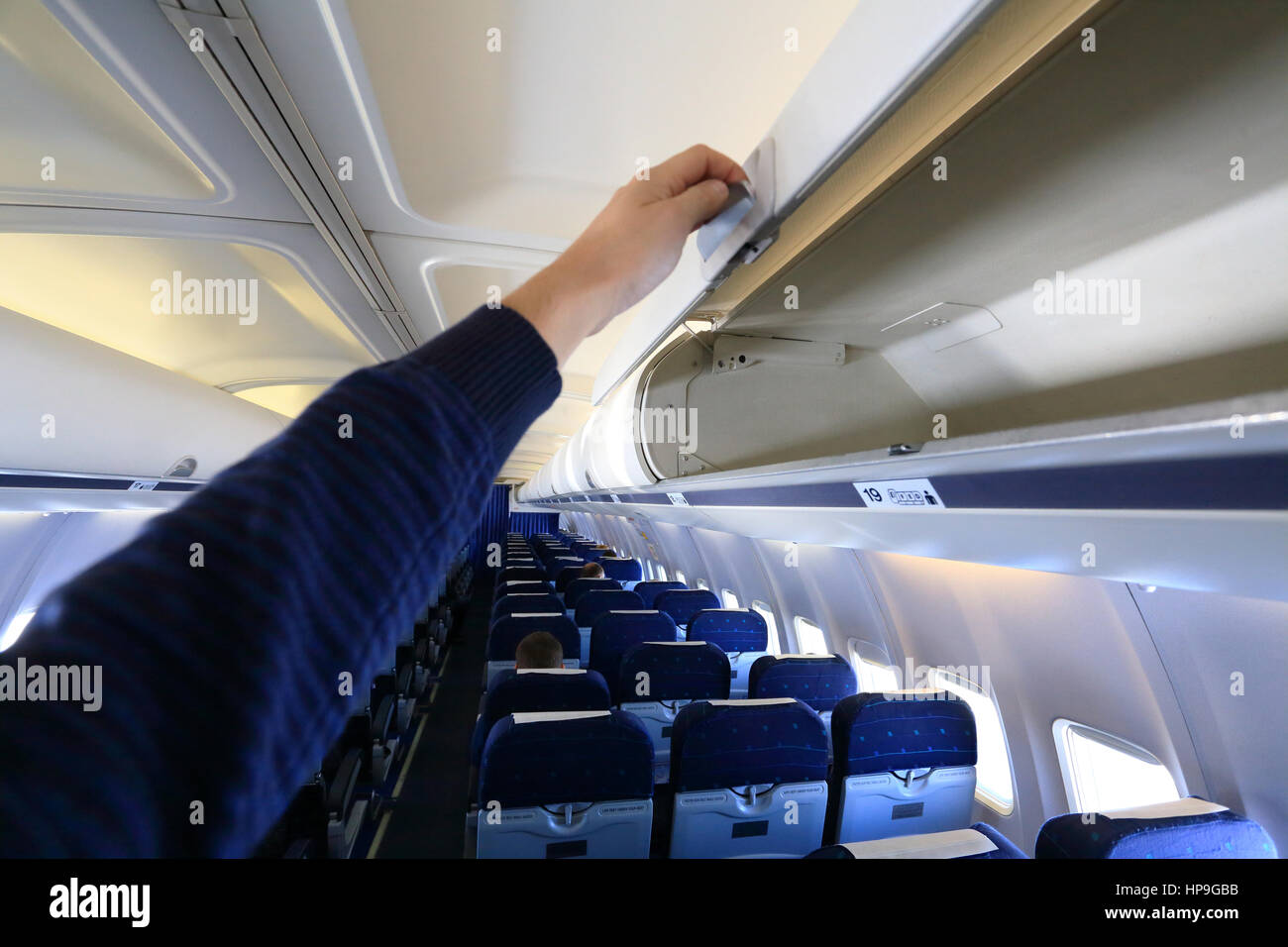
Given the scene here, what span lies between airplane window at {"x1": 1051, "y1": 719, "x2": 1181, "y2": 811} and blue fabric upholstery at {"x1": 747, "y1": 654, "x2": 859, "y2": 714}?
1.39 metres

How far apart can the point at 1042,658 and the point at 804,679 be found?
157 cm

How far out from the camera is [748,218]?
3.48 feet

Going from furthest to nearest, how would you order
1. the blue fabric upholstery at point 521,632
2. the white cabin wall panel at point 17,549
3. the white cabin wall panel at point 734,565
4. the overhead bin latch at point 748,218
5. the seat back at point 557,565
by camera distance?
the seat back at point 557,565 < the white cabin wall panel at point 734,565 < the blue fabric upholstery at point 521,632 < the white cabin wall panel at point 17,549 < the overhead bin latch at point 748,218

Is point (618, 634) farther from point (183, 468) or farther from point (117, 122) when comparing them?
point (117, 122)

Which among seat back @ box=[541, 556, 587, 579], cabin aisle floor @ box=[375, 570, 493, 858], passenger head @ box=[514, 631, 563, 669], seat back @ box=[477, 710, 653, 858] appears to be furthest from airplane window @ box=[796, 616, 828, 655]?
seat back @ box=[541, 556, 587, 579]

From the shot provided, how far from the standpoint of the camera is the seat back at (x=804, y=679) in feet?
15.2

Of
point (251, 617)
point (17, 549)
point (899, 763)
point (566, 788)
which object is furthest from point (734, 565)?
point (251, 617)

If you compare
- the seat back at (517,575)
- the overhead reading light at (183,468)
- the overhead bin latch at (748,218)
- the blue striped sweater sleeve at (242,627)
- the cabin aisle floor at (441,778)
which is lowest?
the cabin aisle floor at (441,778)

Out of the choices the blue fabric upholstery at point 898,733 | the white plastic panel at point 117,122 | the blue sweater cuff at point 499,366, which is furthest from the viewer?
the blue fabric upholstery at point 898,733

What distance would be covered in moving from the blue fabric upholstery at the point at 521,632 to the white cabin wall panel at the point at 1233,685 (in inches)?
177

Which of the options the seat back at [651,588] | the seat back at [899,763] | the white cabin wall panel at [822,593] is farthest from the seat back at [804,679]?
the seat back at [651,588]

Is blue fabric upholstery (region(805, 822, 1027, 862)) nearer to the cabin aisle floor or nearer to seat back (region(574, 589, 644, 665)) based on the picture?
the cabin aisle floor

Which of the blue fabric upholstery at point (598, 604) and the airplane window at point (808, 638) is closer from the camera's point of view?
the airplane window at point (808, 638)

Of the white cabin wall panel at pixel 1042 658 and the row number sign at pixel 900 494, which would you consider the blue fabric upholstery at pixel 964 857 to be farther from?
the white cabin wall panel at pixel 1042 658
